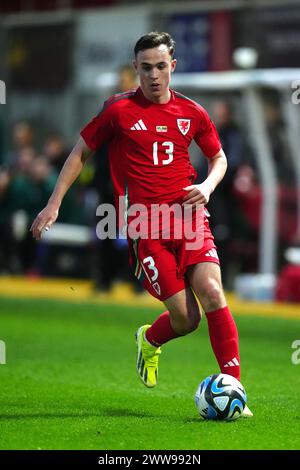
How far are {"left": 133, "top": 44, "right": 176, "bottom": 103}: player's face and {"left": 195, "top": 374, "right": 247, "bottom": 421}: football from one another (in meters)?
1.91

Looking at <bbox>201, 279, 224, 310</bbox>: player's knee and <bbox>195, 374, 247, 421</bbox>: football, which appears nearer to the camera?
<bbox>195, 374, 247, 421</bbox>: football

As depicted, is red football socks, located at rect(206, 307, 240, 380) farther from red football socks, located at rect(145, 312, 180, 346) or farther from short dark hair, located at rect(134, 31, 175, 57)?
short dark hair, located at rect(134, 31, 175, 57)

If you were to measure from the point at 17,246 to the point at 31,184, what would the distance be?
3.76 feet

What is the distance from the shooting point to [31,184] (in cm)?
2070

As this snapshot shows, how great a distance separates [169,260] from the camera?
26.9ft

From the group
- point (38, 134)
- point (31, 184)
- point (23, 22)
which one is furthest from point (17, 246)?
point (23, 22)

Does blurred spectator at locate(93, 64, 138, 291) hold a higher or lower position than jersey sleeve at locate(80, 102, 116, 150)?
lower

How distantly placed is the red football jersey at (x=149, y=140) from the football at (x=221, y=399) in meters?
1.24

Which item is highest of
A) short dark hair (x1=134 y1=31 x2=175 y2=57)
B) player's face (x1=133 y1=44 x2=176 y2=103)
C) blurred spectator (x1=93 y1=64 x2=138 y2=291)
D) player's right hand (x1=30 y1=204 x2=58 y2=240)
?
short dark hair (x1=134 y1=31 x2=175 y2=57)

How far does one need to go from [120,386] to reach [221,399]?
6.65 ft

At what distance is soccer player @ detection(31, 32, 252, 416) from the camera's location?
809cm

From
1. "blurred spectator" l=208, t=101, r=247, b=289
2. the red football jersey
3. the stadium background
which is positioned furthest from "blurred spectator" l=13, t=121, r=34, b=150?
the red football jersey
